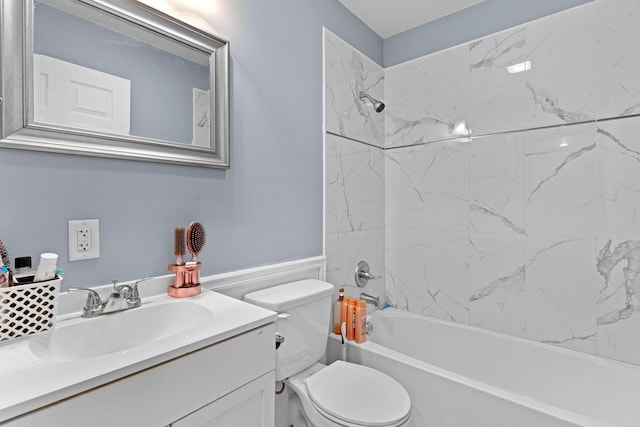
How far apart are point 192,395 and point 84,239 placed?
1.97ft

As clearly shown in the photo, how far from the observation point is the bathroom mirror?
90 centimetres

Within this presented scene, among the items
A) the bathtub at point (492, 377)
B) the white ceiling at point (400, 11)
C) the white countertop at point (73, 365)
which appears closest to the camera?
the white countertop at point (73, 365)

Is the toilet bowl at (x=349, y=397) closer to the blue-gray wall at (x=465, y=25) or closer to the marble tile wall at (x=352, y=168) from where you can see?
the marble tile wall at (x=352, y=168)

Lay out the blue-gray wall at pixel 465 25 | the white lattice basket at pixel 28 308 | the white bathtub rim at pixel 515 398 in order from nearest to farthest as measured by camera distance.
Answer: the white lattice basket at pixel 28 308 → the white bathtub rim at pixel 515 398 → the blue-gray wall at pixel 465 25

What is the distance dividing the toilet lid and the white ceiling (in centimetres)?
215

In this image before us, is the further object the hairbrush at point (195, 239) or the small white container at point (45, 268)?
the hairbrush at point (195, 239)

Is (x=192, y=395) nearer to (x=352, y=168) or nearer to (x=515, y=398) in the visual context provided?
(x=515, y=398)

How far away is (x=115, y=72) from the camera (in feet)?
3.56

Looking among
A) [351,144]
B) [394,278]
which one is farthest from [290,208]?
[394,278]

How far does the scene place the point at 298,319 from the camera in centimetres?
144

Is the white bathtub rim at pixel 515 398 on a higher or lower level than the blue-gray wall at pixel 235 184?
lower

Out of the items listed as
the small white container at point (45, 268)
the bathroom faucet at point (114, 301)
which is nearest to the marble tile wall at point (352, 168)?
the bathroom faucet at point (114, 301)

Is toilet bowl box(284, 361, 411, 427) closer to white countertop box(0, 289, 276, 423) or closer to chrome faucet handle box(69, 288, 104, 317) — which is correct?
white countertop box(0, 289, 276, 423)

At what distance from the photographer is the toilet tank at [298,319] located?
1368mm
